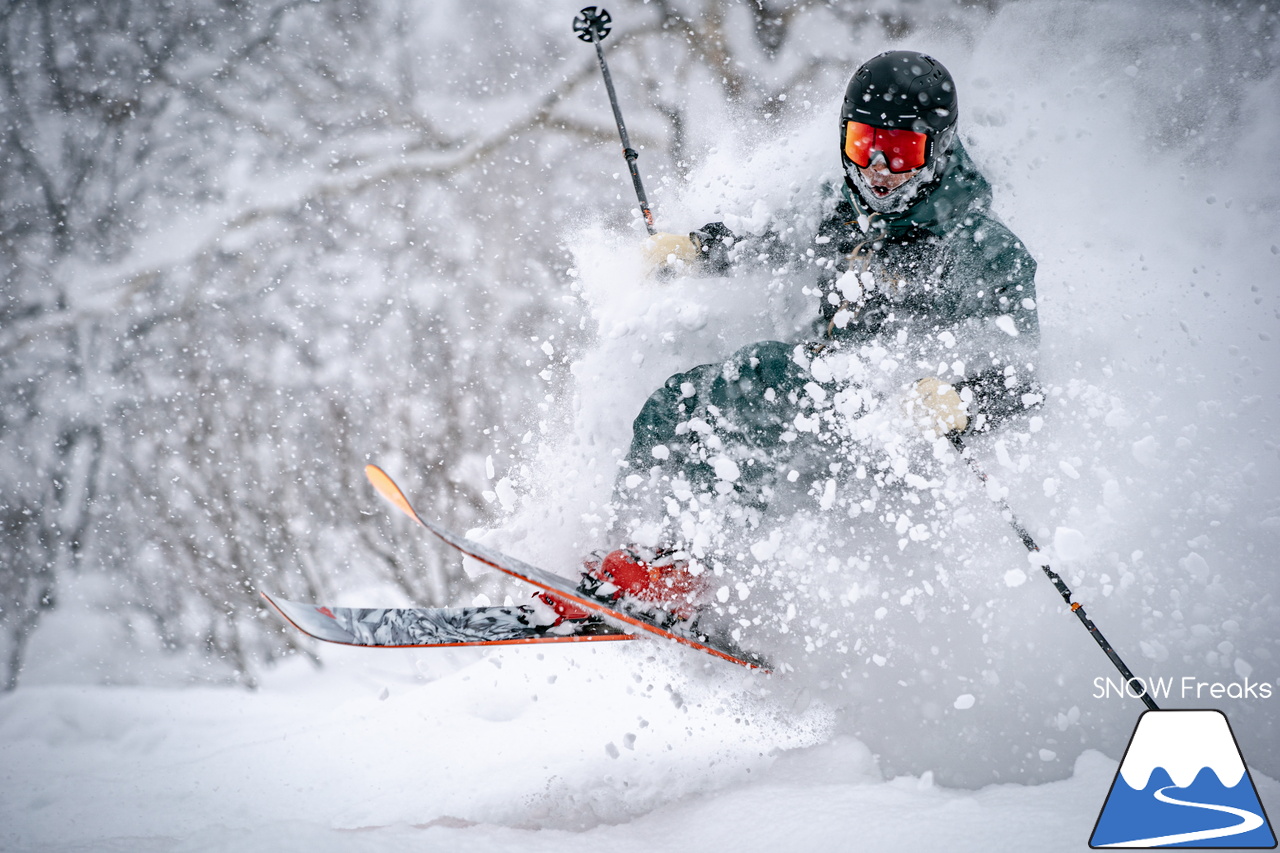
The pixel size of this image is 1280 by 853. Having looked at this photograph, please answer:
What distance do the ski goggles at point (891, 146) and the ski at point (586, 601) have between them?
66.0 inches

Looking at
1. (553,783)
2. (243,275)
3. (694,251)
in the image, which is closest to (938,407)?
(694,251)

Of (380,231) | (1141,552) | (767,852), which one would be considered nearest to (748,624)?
(767,852)

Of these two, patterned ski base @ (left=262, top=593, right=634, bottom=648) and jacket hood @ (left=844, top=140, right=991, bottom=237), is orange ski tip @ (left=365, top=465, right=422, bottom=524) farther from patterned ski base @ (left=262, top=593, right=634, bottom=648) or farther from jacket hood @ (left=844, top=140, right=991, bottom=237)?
jacket hood @ (left=844, top=140, right=991, bottom=237)

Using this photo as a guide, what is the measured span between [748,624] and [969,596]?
0.83 m

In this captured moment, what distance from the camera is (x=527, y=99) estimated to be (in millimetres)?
4203

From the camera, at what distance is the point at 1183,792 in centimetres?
178

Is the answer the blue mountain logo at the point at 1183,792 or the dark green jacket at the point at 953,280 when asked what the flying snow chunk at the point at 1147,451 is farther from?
the blue mountain logo at the point at 1183,792

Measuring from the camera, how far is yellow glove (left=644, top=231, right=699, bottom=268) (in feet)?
8.28

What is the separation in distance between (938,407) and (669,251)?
3.98 feet

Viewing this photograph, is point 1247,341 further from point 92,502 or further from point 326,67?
point 92,502

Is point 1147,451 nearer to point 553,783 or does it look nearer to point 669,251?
point 669,251

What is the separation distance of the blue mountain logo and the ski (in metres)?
1.11

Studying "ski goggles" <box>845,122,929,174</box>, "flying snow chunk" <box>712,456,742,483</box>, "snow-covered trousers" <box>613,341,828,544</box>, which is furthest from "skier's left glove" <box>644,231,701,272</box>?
"flying snow chunk" <box>712,456,742,483</box>

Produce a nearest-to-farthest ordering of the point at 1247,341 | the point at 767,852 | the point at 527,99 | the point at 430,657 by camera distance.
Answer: the point at 767,852 < the point at 1247,341 < the point at 430,657 < the point at 527,99
